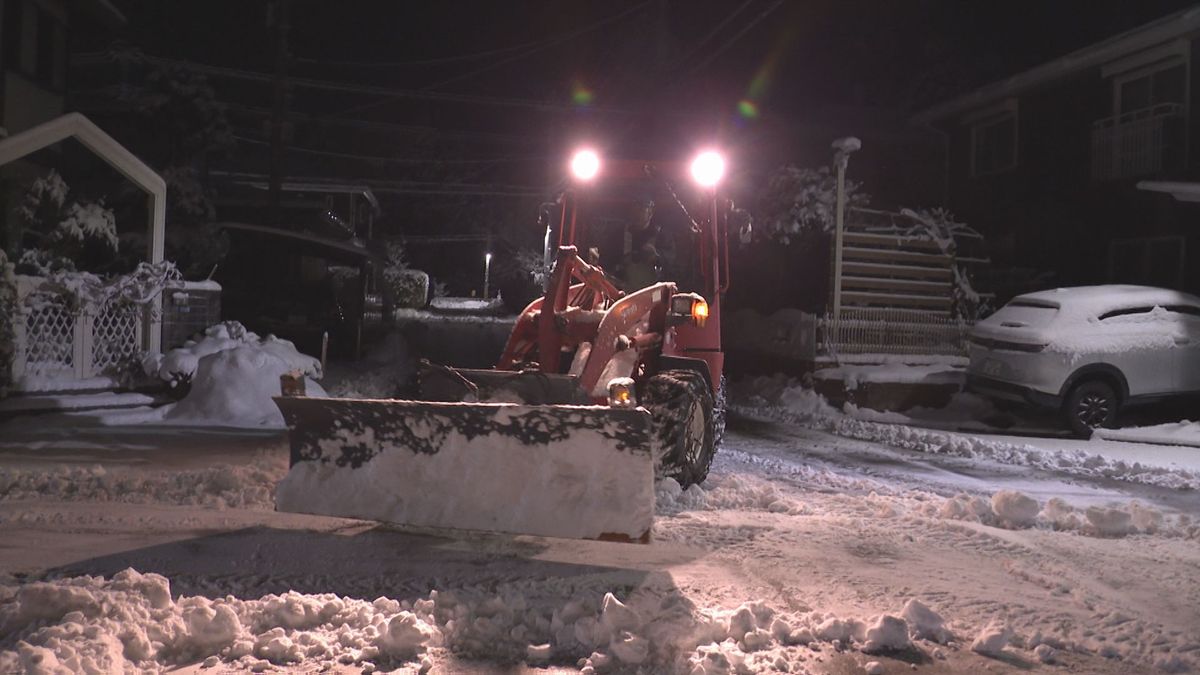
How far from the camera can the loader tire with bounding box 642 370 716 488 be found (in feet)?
Answer: 24.3

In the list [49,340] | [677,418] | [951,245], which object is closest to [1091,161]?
[951,245]

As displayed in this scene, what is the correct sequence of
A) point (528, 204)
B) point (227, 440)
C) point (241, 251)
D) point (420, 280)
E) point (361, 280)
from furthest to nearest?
point (528, 204) → point (420, 280) → point (241, 251) → point (361, 280) → point (227, 440)

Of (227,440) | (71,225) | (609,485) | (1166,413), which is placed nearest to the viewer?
(609,485)

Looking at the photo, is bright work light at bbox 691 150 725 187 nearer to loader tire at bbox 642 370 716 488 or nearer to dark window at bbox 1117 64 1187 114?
loader tire at bbox 642 370 716 488

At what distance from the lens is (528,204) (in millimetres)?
51938

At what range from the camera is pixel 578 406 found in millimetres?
6188

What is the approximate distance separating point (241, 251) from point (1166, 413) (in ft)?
70.1

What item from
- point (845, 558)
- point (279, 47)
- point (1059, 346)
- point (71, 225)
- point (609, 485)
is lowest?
point (845, 558)

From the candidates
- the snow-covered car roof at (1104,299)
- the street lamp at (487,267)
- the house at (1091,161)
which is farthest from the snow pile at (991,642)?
the street lamp at (487,267)

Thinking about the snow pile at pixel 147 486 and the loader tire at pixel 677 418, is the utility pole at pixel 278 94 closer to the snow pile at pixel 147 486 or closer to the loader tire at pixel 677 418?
the snow pile at pixel 147 486

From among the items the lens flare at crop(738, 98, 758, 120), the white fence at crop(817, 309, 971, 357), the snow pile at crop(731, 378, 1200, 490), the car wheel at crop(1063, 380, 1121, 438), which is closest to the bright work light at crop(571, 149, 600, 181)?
the snow pile at crop(731, 378, 1200, 490)

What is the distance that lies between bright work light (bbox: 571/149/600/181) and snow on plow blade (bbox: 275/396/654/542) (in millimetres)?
3573

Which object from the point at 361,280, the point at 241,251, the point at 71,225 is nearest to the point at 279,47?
the point at 241,251

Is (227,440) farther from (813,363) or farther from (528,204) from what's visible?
(528,204)
